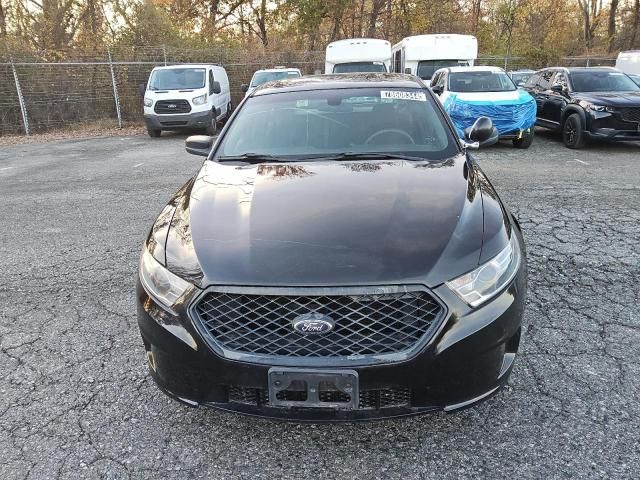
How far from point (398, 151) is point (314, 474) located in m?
2.00

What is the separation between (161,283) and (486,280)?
53.7 inches

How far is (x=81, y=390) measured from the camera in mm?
2646

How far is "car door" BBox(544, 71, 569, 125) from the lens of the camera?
1035 centimetres

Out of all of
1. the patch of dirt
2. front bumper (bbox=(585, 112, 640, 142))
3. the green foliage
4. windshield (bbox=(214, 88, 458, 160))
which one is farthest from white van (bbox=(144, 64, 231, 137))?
windshield (bbox=(214, 88, 458, 160))

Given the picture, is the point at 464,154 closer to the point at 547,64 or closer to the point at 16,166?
the point at 16,166

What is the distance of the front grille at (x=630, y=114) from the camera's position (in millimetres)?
8906

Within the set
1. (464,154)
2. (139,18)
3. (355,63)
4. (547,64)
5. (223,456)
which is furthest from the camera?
(547,64)

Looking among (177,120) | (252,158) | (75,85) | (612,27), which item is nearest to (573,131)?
(252,158)

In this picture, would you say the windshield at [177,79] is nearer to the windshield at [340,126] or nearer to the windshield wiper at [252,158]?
the windshield at [340,126]

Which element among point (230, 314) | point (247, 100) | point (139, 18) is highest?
point (139, 18)

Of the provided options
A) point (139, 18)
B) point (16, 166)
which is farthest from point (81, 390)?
point (139, 18)

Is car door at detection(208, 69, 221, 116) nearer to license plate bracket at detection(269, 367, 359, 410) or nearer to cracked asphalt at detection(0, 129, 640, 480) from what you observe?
cracked asphalt at detection(0, 129, 640, 480)

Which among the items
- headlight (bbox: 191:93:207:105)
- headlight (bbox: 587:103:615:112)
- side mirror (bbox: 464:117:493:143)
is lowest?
headlight (bbox: 587:103:615:112)

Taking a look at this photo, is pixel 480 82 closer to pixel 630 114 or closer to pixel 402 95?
pixel 630 114
